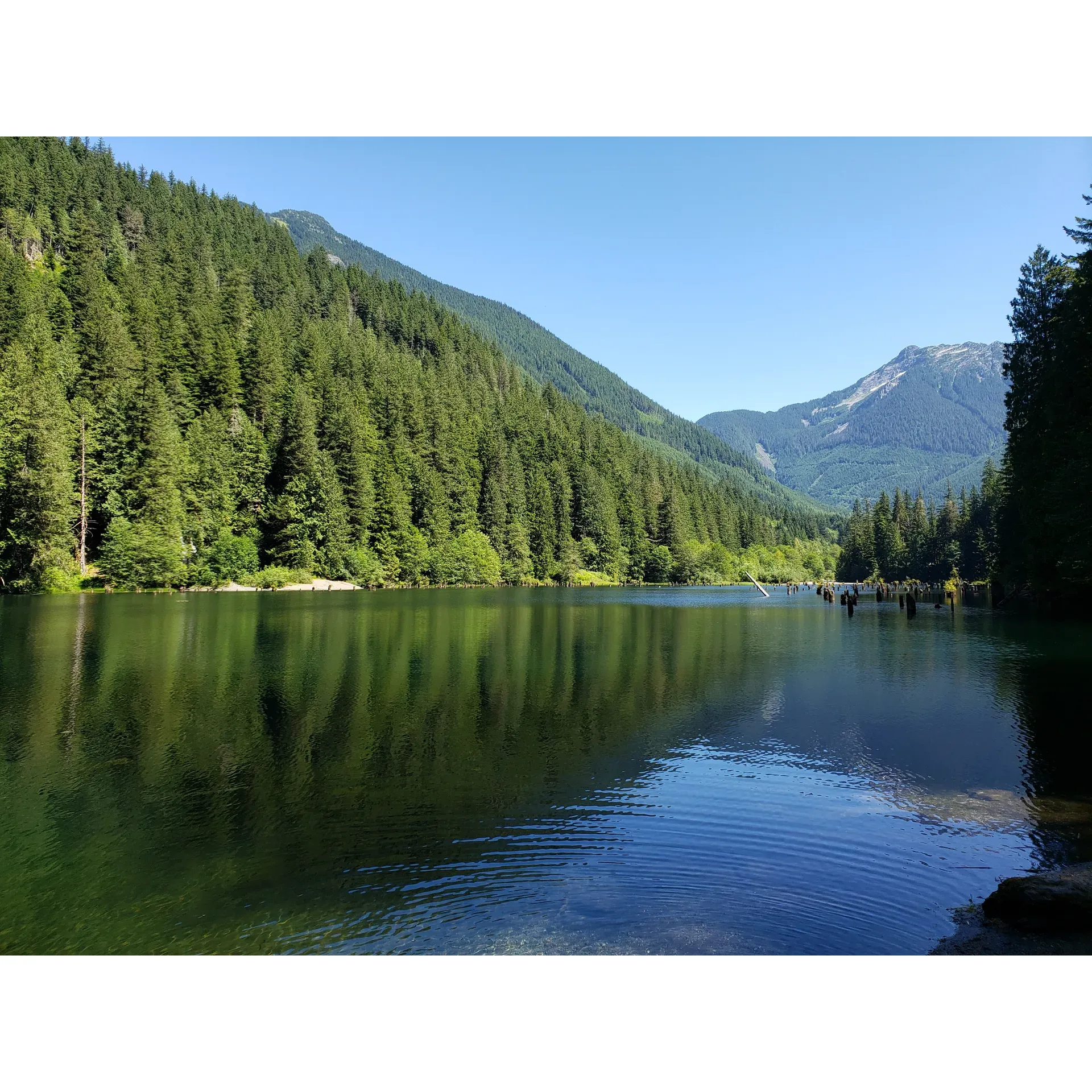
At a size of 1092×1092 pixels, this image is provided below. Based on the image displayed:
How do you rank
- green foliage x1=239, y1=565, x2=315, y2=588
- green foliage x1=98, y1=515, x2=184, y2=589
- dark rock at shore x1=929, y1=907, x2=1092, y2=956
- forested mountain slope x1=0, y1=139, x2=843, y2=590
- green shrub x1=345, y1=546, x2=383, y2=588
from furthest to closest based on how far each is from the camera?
green shrub x1=345, y1=546, x2=383, y2=588 → green foliage x1=239, y1=565, x2=315, y2=588 → forested mountain slope x1=0, y1=139, x2=843, y2=590 → green foliage x1=98, y1=515, x2=184, y2=589 → dark rock at shore x1=929, y1=907, x2=1092, y2=956

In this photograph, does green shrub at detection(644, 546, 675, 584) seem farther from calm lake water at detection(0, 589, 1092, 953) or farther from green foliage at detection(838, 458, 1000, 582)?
calm lake water at detection(0, 589, 1092, 953)

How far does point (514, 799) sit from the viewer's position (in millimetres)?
14164

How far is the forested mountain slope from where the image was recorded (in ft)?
230

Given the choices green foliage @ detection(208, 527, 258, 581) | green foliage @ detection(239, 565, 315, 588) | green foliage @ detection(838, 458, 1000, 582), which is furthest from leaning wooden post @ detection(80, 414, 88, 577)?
green foliage @ detection(838, 458, 1000, 582)

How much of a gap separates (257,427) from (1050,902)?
99978 millimetres

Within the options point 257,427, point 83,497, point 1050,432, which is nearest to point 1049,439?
point 1050,432

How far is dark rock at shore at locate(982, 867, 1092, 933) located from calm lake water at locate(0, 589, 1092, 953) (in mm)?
947

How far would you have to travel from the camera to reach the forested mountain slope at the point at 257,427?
70.2 m

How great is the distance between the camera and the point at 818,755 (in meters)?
18.0

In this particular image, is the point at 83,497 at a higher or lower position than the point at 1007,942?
higher

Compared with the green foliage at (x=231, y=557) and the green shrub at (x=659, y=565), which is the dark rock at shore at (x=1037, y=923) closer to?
the green foliage at (x=231, y=557)

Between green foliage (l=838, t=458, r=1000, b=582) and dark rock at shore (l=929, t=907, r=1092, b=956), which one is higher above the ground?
green foliage (l=838, t=458, r=1000, b=582)

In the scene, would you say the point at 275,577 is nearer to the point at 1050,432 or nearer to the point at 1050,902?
the point at 1050,432

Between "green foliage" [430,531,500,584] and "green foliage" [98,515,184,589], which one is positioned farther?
"green foliage" [430,531,500,584]
